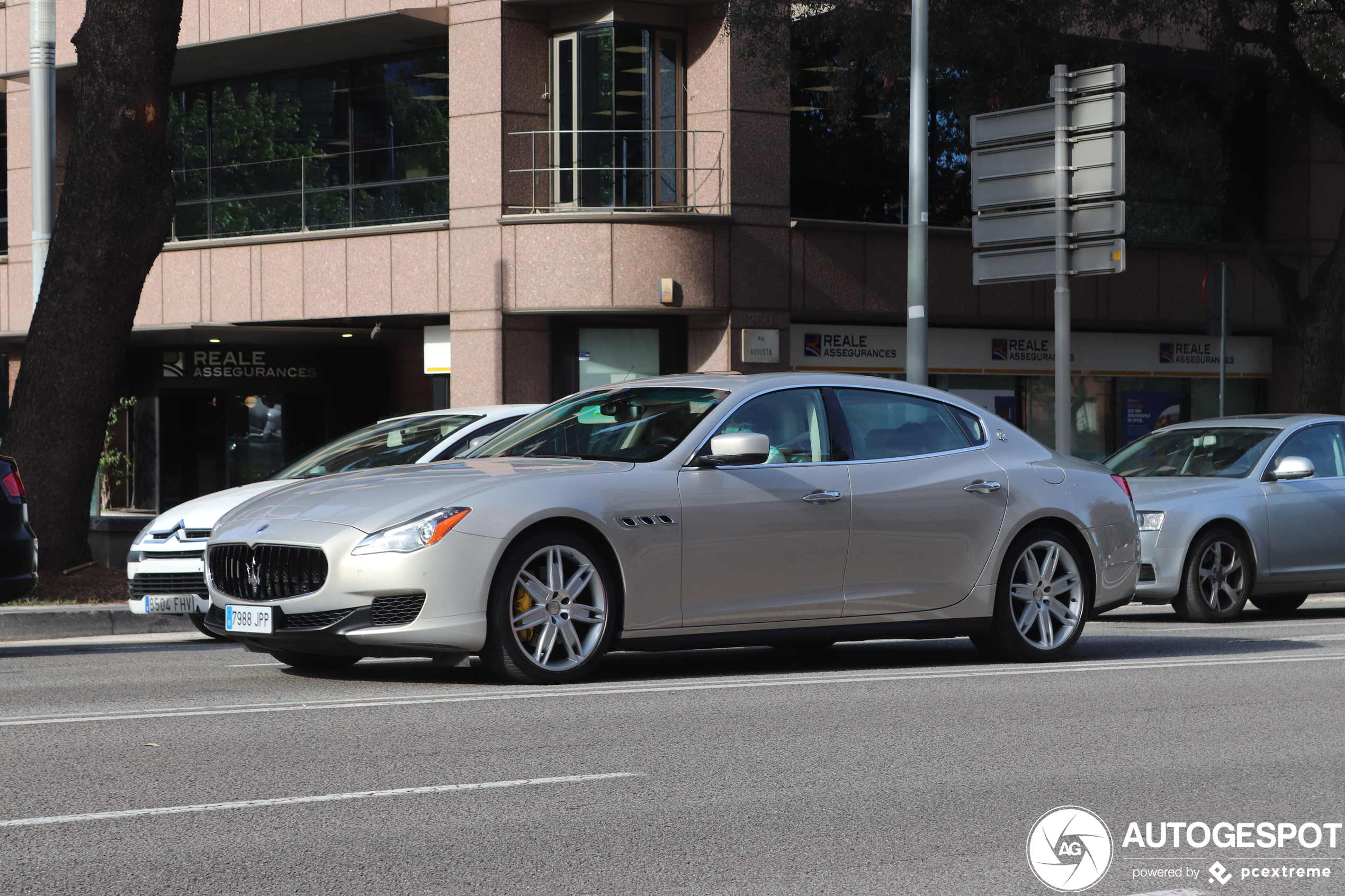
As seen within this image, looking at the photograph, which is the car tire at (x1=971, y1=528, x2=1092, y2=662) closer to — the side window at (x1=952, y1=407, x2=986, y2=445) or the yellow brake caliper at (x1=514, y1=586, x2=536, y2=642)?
the side window at (x1=952, y1=407, x2=986, y2=445)

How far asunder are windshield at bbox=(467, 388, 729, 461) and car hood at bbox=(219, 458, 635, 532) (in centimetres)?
20

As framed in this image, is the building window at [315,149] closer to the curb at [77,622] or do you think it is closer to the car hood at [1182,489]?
the curb at [77,622]

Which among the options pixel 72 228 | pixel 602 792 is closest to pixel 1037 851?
pixel 602 792

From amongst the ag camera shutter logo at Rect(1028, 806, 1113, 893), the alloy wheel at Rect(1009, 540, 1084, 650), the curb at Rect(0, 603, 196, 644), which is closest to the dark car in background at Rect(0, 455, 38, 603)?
the curb at Rect(0, 603, 196, 644)

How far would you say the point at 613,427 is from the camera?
857 cm

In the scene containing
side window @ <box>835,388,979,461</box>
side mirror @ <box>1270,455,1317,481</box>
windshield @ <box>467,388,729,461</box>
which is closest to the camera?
windshield @ <box>467,388,729,461</box>

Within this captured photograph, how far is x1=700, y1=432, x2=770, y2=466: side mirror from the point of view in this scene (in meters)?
7.99

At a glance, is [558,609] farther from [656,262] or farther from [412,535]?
[656,262]

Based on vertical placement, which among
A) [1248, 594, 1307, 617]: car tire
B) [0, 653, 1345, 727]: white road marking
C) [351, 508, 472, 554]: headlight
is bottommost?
[1248, 594, 1307, 617]: car tire

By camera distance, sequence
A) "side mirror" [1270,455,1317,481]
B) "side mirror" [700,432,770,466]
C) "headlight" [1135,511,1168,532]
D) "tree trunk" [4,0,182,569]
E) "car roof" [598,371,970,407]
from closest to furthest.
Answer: "side mirror" [700,432,770,466]
"car roof" [598,371,970,407]
"headlight" [1135,511,1168,532]
"side mirror" [1270,455,1317,481]
"tree trunk" [4,0,182,569]

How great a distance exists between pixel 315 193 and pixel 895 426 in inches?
699

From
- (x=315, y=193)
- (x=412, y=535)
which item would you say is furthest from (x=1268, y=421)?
(x=315, y=193)

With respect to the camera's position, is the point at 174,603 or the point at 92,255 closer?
the point at 174,603

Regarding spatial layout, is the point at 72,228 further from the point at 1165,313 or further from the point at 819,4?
the point at 1165,313
